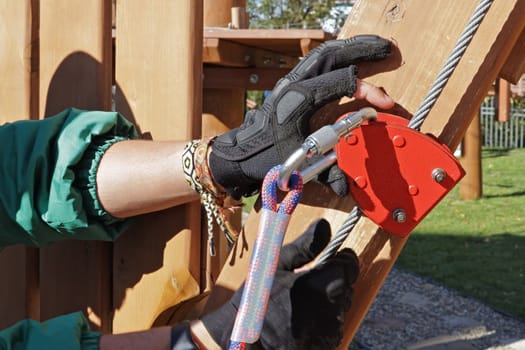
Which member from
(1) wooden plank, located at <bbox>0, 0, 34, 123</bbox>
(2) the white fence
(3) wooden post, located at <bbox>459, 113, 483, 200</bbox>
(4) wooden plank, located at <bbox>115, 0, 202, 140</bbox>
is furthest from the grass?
(2) the white fence

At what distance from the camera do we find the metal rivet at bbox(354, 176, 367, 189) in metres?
1.34

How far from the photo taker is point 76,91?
189cm

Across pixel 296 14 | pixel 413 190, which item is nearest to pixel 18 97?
pixel 413 190

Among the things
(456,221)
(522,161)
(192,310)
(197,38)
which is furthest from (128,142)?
(522,161)

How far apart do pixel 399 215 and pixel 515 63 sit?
1.43 feet

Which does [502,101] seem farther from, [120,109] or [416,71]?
[416,71]

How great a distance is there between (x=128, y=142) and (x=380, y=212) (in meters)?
0.64

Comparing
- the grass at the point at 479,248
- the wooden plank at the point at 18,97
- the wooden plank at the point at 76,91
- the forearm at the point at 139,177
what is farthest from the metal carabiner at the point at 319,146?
the grass at the point at 479,248

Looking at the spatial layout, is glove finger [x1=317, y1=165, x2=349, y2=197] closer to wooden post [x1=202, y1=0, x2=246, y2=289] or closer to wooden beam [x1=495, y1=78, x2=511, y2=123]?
wooden post [x1=202, y1=0, x2=246, y2=289]

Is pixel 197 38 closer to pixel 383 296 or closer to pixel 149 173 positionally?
pixel 149 173

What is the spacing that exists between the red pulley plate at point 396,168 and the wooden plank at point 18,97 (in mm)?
974

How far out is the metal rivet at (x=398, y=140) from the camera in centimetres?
131

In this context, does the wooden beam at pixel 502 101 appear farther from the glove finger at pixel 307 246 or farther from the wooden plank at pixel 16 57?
the glove finger at pixel 307 246

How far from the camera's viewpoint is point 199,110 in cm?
185
